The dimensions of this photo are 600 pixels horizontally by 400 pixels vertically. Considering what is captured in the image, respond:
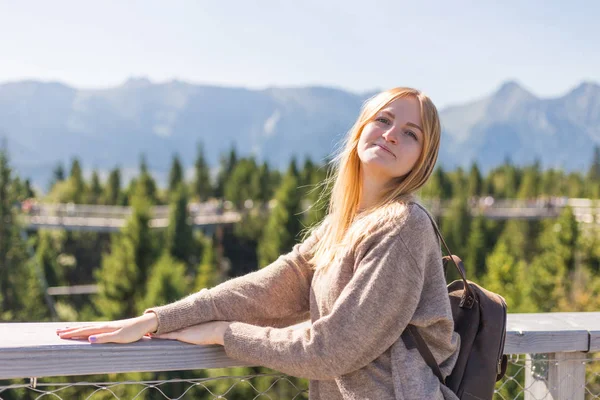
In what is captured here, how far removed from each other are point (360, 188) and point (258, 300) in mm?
470

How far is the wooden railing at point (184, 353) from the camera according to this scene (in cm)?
164

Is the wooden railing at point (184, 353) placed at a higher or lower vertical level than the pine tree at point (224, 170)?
higher

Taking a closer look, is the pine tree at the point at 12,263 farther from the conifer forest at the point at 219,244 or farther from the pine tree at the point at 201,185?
the pine tree at the point at 201,185

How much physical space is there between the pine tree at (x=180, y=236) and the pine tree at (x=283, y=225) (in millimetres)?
4418

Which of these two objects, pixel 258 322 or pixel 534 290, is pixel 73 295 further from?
pixel 258 322

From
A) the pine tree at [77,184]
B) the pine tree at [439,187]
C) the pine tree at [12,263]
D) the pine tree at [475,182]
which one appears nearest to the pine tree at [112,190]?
the pine tree at [77,184]

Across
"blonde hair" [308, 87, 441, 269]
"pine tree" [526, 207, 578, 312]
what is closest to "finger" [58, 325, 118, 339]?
"blonde hair" [308, 87, 441, 269]

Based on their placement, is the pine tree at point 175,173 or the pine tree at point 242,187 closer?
the pine tree at point 242,187

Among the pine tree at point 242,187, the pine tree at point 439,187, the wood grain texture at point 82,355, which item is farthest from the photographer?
the pine tree at point 439,187

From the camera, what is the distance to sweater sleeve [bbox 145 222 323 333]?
1.87 meters

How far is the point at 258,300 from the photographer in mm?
1993

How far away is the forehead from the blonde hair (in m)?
0.01

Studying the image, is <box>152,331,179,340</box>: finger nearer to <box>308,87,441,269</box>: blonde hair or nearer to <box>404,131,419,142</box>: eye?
<box>308,87,441,269</box>: blonde hair

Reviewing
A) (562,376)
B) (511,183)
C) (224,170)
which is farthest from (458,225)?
(562,376)
